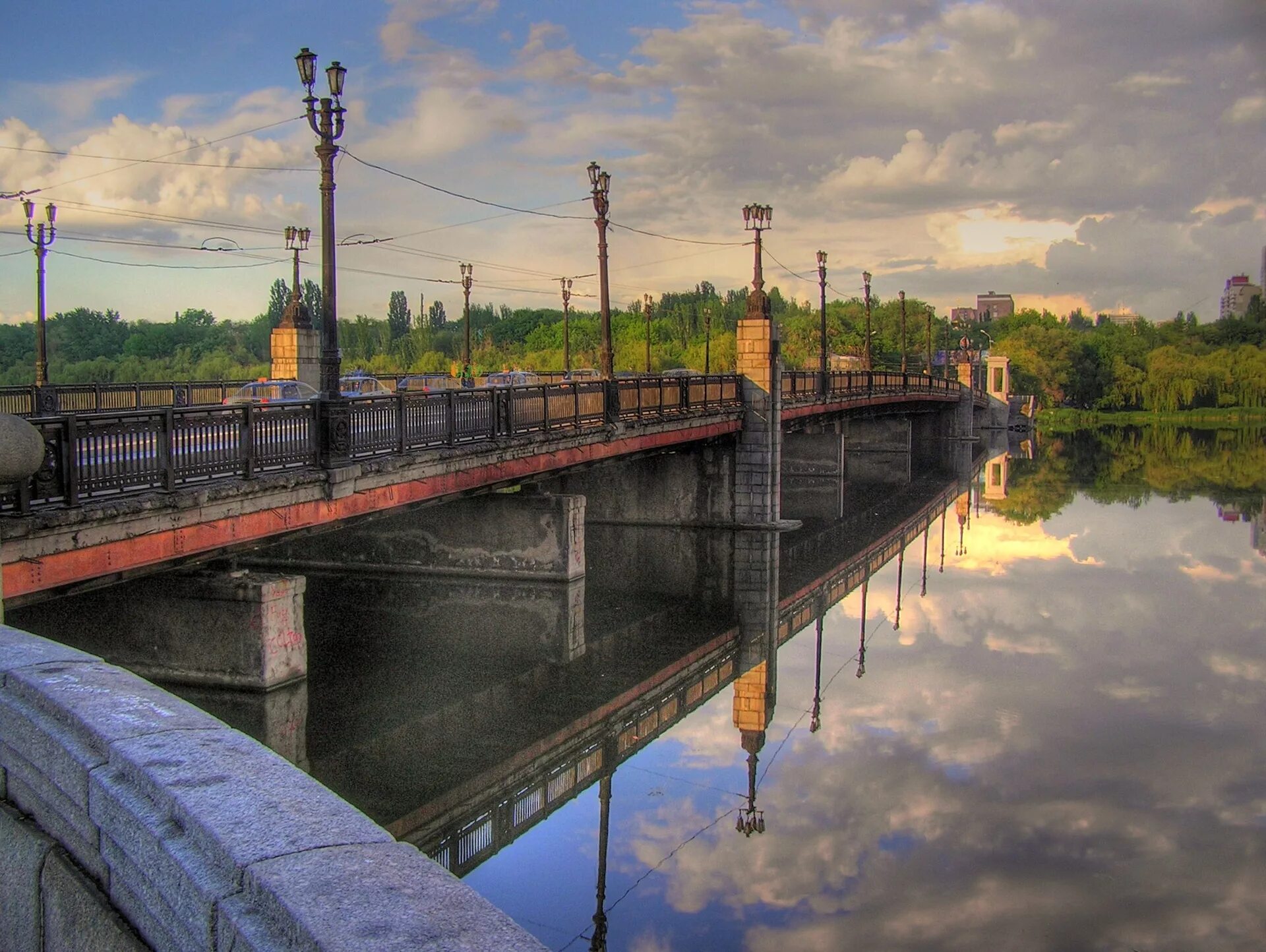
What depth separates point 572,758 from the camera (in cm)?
1406

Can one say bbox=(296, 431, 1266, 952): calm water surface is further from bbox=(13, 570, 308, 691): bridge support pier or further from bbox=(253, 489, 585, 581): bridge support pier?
bbox=(13, 570, 308, 691): bridge support pier

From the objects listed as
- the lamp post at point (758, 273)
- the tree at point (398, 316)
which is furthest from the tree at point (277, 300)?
the lamp post at point (758, 273)

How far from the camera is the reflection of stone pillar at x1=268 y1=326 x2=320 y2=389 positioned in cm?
3434

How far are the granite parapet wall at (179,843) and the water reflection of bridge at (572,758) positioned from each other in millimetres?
6586

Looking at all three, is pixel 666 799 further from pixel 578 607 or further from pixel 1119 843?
pixel 578 607

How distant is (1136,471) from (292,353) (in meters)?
43.3

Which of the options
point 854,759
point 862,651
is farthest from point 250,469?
point 862,651

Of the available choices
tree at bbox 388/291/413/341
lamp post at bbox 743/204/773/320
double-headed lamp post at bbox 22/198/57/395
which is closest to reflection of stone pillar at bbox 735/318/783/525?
lamp post at bbox 743/204/773/320

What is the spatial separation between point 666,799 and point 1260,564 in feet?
77.2

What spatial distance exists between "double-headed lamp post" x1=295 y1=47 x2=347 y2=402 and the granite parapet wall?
38.2 feet

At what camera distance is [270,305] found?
9975 cm

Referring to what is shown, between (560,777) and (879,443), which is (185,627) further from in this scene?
(879,443)

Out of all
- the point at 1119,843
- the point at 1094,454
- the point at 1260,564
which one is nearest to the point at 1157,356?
the point at 1094,454

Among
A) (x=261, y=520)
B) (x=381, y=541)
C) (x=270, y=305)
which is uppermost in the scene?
(x=270, y=305)
